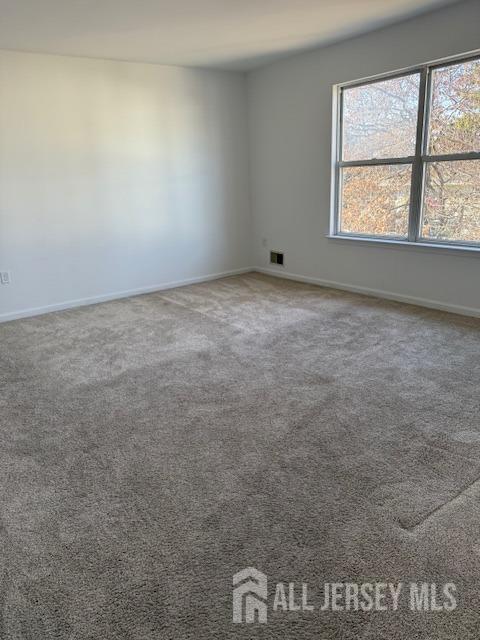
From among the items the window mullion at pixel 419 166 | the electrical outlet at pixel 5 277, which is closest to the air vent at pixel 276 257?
the window mullion at pixel 419 166

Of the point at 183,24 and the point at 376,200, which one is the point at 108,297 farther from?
the point at 376,200

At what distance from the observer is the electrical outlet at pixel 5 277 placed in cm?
438

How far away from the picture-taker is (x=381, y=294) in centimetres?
464

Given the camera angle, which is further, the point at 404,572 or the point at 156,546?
the point at 156,546

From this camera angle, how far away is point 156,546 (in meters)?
1.65

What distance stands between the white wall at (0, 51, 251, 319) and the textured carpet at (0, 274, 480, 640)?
1251 millimetres

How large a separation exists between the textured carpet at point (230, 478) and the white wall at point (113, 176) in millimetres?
1251

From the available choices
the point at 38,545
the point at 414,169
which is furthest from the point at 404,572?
the point at 414,169

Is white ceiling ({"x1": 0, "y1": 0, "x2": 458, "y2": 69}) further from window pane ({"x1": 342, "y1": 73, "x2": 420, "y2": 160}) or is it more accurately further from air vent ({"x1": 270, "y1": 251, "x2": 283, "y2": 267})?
air vent ({"x1": 270, "y1": 251, "x2": 283, "y2": 267})

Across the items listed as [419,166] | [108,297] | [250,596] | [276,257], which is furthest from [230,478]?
[276,257]

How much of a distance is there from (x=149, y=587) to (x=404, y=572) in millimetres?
837

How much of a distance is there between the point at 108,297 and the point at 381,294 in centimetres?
293

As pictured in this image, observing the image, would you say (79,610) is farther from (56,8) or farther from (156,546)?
(56,8)

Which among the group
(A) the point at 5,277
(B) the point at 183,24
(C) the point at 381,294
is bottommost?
(C) the point at 381,294
